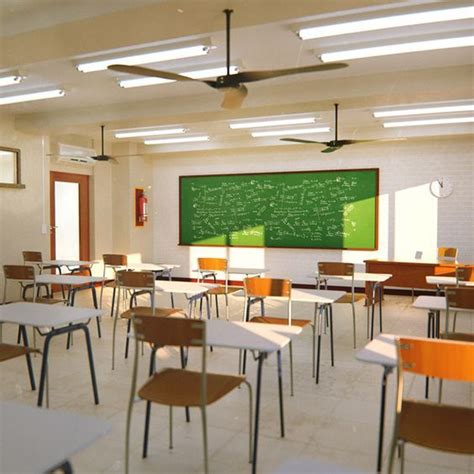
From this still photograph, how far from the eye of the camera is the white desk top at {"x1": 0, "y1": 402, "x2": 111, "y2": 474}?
128cm

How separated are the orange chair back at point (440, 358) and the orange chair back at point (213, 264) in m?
4.07

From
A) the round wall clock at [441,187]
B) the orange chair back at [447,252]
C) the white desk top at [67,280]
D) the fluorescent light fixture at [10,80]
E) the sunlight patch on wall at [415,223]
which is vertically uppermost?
the fluorescent light fixture at [10,80]

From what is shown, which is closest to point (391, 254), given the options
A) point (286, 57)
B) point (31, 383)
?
point (286, 57)

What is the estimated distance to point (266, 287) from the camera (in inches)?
156

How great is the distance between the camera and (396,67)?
527 centimetres

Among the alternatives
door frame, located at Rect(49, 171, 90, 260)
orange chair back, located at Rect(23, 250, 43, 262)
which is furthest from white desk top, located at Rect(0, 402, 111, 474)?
door frame, located at Rect(49, 171, 90, 260)

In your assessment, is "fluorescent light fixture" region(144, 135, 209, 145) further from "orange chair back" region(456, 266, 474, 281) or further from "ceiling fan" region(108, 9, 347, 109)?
"ceiling fan" region(108, 9, 347, 109)

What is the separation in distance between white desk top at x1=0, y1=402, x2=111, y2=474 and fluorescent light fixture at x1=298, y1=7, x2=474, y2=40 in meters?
3.31

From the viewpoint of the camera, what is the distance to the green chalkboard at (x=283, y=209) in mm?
9055

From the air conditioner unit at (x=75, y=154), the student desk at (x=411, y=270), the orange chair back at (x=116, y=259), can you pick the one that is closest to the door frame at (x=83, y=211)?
the air conditioner unit at (x=75, y=154)

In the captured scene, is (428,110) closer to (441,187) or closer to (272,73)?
(441,187)

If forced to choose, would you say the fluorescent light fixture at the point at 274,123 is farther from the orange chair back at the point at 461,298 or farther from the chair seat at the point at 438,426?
the chair seat at the point at 438,426

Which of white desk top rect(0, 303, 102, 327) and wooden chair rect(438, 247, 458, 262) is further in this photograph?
wooden chair rect(438, 247, 458, 262)

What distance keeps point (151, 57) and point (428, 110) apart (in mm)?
3838
